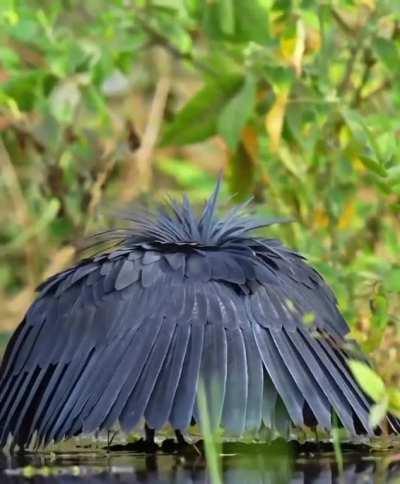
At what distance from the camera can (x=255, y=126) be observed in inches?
193

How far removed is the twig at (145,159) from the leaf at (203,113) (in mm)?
849

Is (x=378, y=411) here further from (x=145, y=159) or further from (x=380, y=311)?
(x=145, y=159)

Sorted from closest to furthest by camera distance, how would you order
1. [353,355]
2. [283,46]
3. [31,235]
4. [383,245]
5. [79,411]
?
1. [79,411]
2. [353,355]
3. [283,46]
4. [383,245]
5. [31,235]

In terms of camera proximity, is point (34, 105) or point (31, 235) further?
point (31, 235)

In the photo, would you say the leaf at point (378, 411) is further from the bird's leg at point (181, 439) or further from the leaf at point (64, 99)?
the leaf at point (64, 99)

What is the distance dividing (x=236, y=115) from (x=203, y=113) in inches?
9.4

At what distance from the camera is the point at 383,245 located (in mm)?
5516

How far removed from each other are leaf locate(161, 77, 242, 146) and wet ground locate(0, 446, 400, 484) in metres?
1.43

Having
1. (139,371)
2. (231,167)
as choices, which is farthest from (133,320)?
(231,167)

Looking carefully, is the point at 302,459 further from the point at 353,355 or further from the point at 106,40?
the point at 106,40

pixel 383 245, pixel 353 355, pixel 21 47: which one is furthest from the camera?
pixel 21 47

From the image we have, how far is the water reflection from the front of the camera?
10.2 feet

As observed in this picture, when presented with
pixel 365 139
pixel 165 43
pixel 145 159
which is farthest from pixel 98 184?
pixel 365 139

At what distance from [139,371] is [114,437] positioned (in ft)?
1.55
